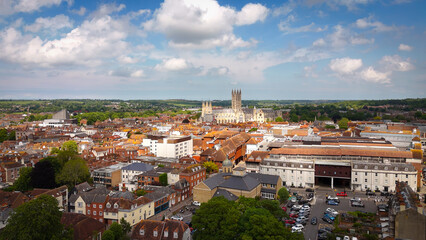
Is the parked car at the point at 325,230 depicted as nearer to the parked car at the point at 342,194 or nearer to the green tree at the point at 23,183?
the parked car at the point at 342,194

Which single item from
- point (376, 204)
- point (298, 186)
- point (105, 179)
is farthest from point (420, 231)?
point (105, 179)

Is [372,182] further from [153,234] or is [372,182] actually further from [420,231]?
[153,234]

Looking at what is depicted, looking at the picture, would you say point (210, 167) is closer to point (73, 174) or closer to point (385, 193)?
point (73, 174)

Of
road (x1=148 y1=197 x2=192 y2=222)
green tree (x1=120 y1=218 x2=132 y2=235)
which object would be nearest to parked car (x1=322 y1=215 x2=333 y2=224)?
road (x1=148 y1=197 x2=192 y2=222)

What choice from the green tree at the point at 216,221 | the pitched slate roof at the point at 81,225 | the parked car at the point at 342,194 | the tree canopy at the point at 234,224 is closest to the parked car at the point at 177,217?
the tree canopy at the point at 234,224

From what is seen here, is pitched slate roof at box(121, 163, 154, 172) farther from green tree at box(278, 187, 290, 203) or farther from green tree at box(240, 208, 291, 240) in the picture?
green tree at box(240, 208, 291, 240)
